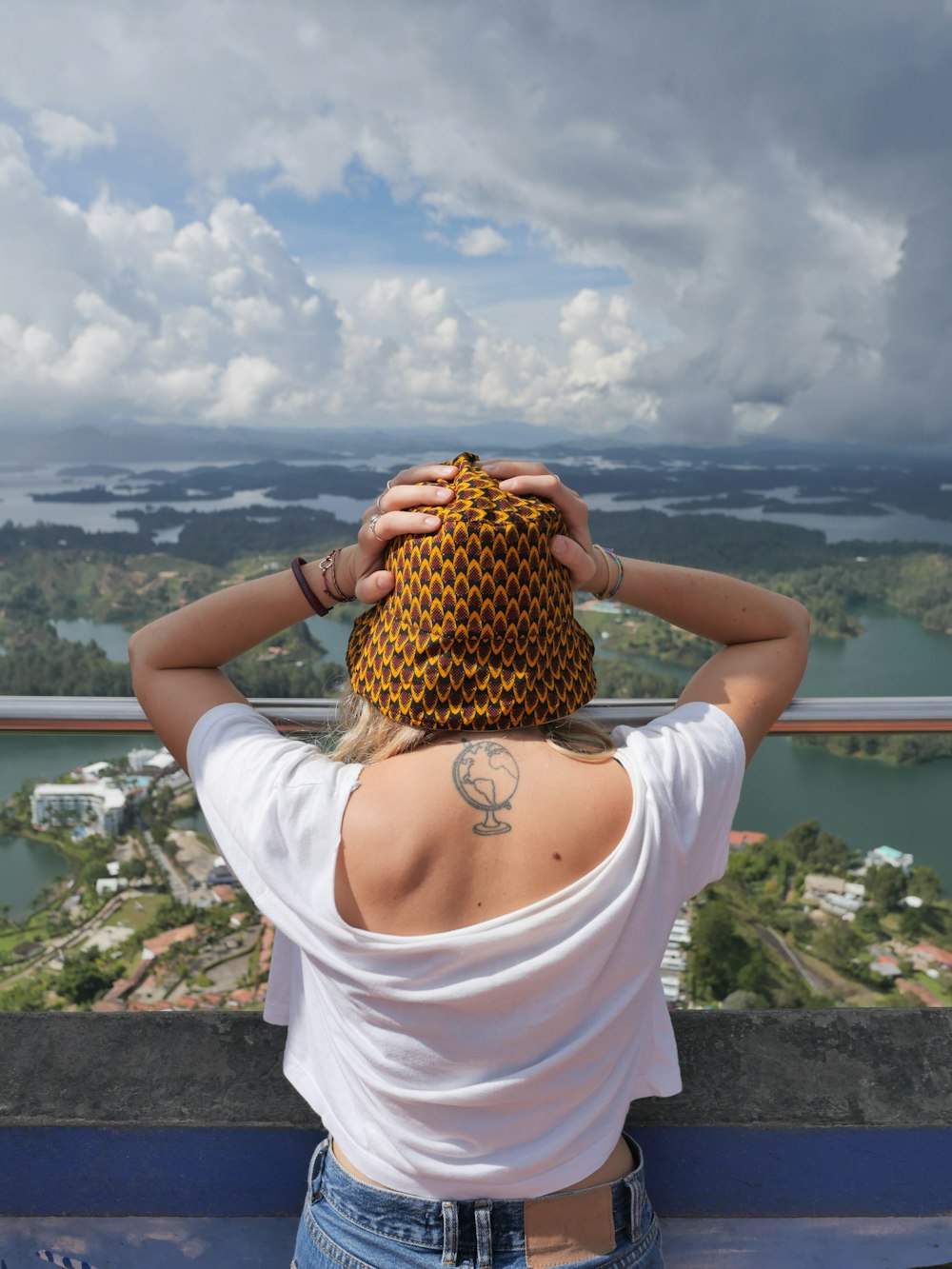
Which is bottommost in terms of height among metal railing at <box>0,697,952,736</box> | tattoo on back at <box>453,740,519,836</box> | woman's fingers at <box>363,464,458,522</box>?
metal railing at <box>0,697,952,736</box>

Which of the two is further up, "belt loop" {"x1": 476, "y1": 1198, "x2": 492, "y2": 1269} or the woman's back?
the woman's back

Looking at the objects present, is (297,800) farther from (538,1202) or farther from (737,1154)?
(737,1154)

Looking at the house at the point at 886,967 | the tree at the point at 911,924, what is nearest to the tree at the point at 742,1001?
the house at the point at 886,967

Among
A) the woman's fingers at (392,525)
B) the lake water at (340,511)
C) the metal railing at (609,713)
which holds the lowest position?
the lake water at (340,511)

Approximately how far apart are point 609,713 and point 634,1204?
2.34ft

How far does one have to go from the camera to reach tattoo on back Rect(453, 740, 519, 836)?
3.12 ft

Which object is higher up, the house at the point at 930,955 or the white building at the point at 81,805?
the white building at the point at 81,805

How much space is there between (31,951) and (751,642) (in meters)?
1.80

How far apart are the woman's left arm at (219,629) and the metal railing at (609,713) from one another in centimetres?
21

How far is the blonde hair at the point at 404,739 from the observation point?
3.38 ft

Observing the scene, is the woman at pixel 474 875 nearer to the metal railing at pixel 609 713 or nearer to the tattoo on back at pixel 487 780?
the tattoo on back at pixel 487 780

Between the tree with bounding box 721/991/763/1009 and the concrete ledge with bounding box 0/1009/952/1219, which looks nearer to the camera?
the concrete ledge with bounding box 0/1009/952/1219

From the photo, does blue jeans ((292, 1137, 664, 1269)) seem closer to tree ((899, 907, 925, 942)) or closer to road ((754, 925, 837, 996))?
road ((754, 925, 837, 996))

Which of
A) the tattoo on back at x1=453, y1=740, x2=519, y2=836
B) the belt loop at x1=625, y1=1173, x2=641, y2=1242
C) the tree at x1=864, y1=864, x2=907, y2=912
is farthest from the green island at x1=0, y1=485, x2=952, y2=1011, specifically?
the belt loop at x1=625, y1=1173, x2=641, y2=1242
